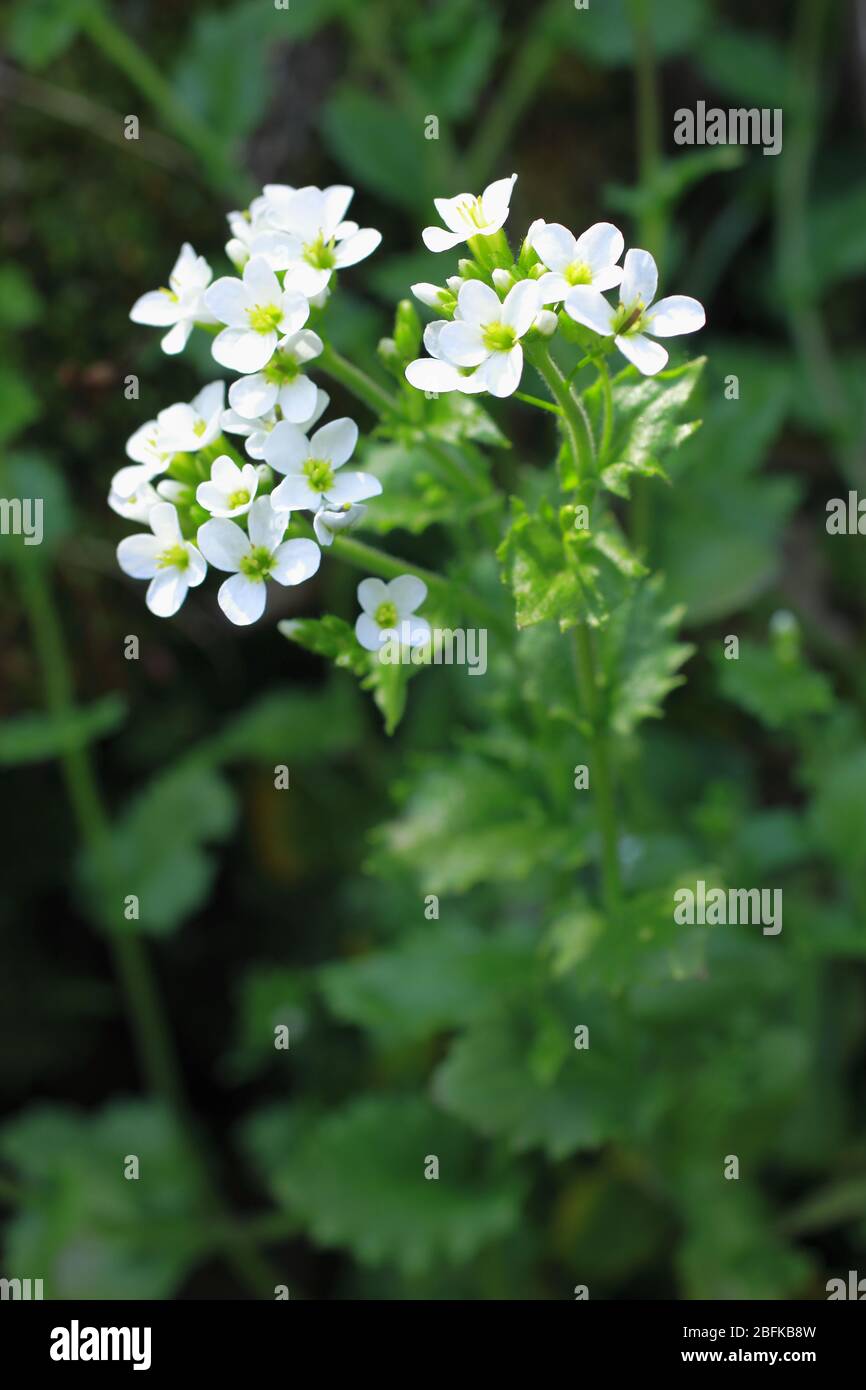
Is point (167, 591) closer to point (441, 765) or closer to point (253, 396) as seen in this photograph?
point (253, 396)

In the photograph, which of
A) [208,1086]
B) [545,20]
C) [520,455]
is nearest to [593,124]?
[545,20]

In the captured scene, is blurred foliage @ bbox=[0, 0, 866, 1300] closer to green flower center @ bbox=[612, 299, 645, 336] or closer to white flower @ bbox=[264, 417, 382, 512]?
white flower @ bbox=[264, 417, 382, 512]

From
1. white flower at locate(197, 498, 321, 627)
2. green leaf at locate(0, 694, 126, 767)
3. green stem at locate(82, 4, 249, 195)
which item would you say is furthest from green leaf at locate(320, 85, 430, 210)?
white flower at locate(197, 498, 321, 627)

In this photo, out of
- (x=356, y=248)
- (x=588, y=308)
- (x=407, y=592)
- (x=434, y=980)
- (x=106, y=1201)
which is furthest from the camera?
(x=106, y=1201)

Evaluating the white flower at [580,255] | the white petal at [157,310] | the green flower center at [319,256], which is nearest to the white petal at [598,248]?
the white flower at [580,255]

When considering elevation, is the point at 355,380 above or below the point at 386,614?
above

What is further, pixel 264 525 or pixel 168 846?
pixel 168 846

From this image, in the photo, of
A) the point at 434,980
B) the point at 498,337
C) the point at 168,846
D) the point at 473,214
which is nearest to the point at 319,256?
the point at 473,214
